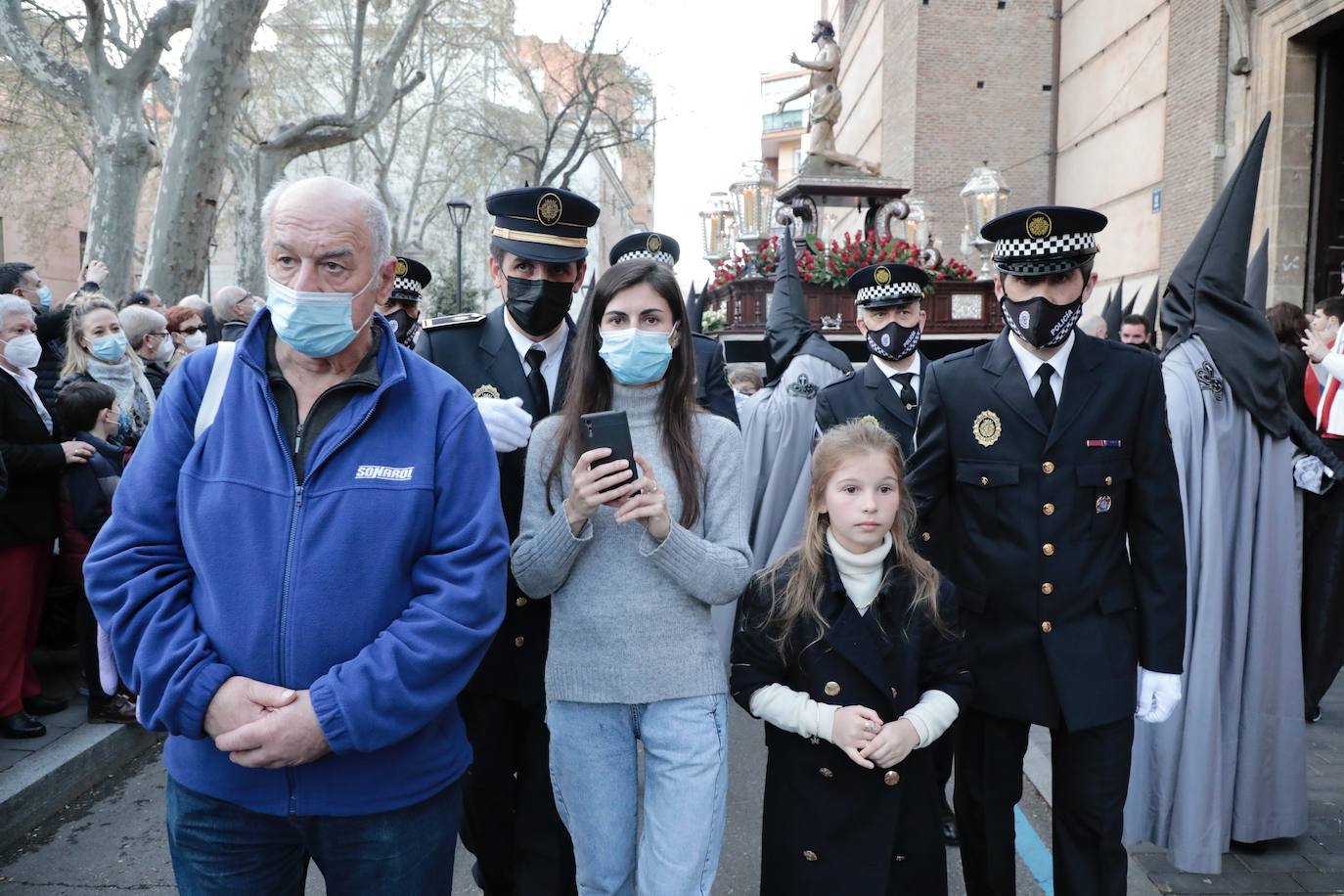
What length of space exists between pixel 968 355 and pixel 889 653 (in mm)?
1134

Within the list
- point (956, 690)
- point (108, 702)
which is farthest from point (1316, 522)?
point (108, 702)

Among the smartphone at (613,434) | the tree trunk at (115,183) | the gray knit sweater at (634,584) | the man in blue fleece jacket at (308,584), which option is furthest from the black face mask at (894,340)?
the tree trunk at (115,183)

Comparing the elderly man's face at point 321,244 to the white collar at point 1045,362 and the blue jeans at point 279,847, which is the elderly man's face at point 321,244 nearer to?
the blue jeans at point 279,847

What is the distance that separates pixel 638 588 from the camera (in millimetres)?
2617

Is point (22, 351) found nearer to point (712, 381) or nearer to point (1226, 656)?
point (712, 381)

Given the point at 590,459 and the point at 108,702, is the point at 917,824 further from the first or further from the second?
the point at 108,702

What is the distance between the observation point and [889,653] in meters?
2.75

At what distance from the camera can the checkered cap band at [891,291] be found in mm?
4820

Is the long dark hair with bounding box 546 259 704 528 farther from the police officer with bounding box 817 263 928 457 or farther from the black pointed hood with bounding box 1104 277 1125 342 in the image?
the black pointed hood with bounding box 1104 277 1125 342

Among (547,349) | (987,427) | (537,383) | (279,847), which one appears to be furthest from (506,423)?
(987,427)

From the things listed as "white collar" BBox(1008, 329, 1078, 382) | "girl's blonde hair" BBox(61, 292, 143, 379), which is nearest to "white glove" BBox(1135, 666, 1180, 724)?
"white collar" BBox(1008, 329, 1078, 382)

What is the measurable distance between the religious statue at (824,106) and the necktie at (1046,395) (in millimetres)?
11634

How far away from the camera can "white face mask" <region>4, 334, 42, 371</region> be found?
16.1 feet

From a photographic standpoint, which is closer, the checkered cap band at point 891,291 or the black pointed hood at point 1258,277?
the black pointed hood at point 1258,277
